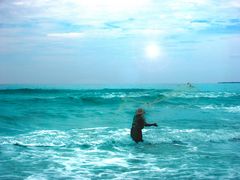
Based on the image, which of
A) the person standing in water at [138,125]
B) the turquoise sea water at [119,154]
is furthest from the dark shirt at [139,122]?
the turquoise sea water at [119,154]

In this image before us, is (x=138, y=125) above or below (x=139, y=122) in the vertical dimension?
below

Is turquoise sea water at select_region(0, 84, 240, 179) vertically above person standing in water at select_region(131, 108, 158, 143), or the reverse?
person standing in water at select_region(131, 108, 158, 143)

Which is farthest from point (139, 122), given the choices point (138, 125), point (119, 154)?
point (119, 154)

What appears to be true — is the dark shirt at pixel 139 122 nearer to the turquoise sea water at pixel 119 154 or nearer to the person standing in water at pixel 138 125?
the person standing in water at pixel 138 125

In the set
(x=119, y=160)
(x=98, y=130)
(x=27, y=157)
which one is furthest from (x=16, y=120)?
(x=119, y=160)

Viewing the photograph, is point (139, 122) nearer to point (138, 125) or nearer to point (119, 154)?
point (138, 125)

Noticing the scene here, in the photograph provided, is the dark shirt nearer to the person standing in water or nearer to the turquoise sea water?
the person standing in water

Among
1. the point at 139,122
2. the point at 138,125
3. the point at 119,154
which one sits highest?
the point at 139,122

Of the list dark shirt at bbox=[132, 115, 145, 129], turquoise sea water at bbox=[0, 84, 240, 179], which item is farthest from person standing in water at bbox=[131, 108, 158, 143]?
turquoise sea water at bbox=[0, 84, 240, 179]

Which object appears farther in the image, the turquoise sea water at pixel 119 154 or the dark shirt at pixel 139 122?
the dark shirt at pixel 139 122

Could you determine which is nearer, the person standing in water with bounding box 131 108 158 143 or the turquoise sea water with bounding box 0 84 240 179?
the turquoise sea water with bounding box 0 84 240 179

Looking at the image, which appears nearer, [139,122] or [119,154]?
[119,154]

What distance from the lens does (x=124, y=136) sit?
1494 centimetres

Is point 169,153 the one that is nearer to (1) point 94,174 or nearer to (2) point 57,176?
(1) point 94,174
